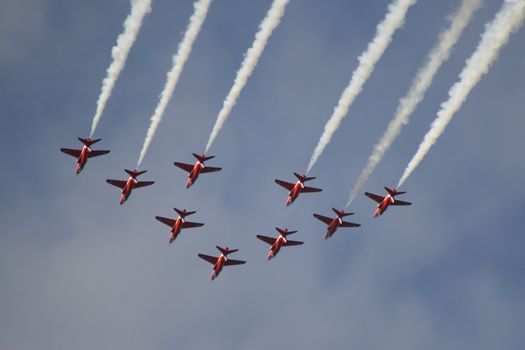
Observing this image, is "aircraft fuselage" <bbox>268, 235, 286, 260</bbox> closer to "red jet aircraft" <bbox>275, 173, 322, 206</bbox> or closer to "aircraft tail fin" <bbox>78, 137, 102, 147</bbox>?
"red jet aircraft" <bbox>275, 173, 322, 206</bbox>

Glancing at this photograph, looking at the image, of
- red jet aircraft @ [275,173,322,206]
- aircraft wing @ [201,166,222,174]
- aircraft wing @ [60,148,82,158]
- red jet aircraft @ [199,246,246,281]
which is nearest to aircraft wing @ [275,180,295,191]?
red jet aircraft @ [275,173,322,206]

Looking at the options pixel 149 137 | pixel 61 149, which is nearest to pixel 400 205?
pixel 149 137

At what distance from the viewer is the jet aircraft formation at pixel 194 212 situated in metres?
54.6

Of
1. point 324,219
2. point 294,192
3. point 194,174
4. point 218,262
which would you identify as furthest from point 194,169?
point 324,219

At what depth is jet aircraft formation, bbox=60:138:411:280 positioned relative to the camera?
5456 cm

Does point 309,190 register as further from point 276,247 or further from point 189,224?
point 189,224

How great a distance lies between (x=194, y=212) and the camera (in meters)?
56.6

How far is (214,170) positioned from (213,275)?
376 inches

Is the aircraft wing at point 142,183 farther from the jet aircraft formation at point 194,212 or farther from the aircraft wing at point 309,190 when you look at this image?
the aircraft wing at point 309,190

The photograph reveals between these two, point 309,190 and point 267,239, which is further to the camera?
point 267,239

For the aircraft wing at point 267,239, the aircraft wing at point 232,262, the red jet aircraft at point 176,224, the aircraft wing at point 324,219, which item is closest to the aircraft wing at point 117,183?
the red jet aircraft at point 176,224

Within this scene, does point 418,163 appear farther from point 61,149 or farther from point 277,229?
point 61,149

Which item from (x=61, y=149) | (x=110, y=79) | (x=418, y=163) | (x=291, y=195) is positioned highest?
(x=418, y=163)

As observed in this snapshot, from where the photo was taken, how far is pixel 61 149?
5403 centimetres
